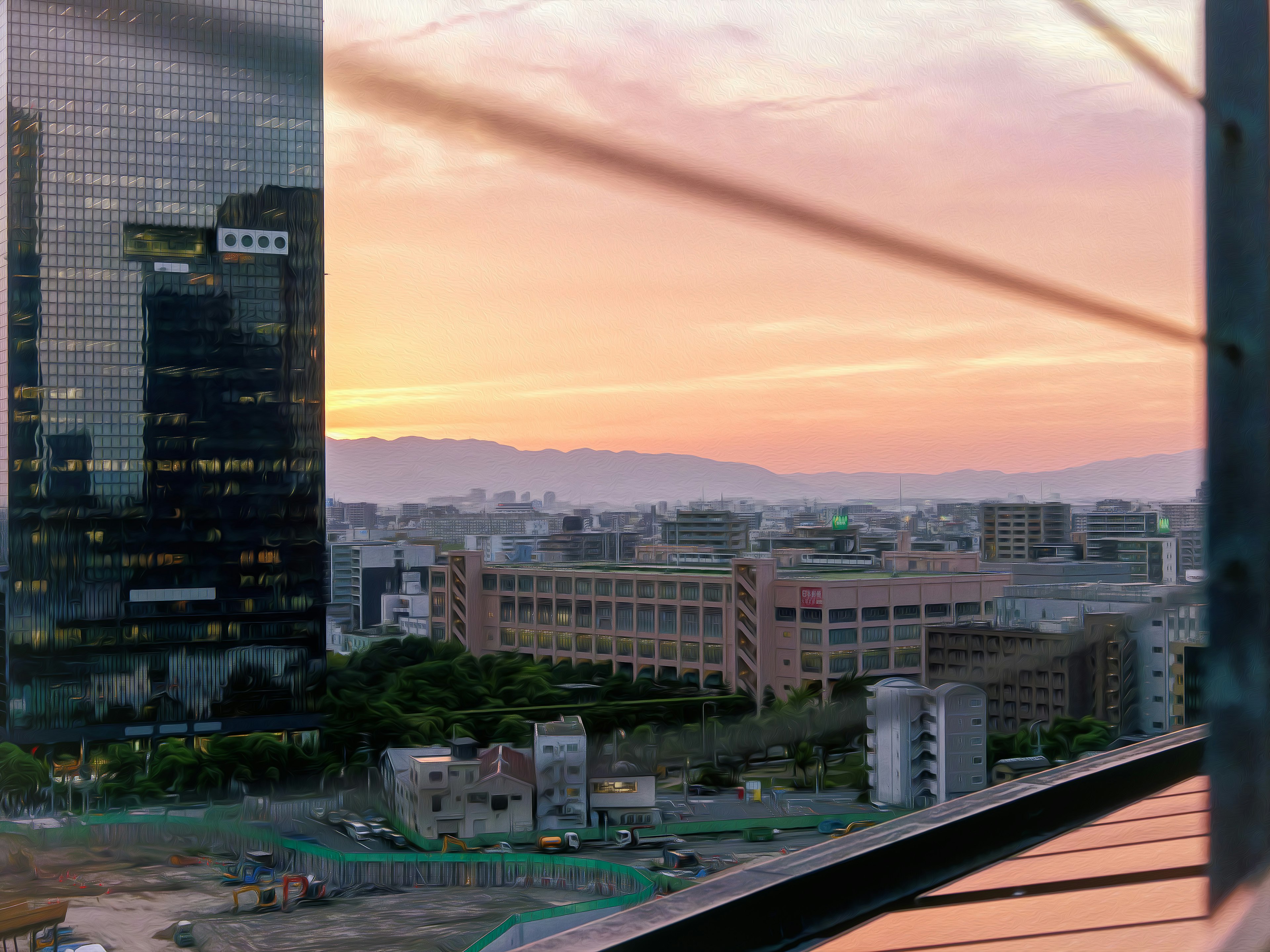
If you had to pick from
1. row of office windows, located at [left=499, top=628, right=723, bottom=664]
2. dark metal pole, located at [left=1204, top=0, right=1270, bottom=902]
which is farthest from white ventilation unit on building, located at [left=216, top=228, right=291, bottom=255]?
dark metal pole, located at [left=1204, top=0, right=1270, bottom=902]

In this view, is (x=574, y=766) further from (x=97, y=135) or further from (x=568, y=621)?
(x=97, y=135)

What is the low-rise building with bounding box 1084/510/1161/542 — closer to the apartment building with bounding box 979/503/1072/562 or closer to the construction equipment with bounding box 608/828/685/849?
the apartment building with bounding box 979/503/1072/562

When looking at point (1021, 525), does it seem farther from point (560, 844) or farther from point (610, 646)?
point (560, 844)

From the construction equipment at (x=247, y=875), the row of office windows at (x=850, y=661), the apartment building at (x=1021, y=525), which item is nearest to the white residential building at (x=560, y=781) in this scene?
the construction equipment at (x=247, y=875)

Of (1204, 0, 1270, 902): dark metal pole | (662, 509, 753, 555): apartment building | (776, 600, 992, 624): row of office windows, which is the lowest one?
(776, 600, 992, 624): row of office windows

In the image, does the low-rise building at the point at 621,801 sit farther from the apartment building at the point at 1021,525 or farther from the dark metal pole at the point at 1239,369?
the apartment building at the point at 1021,525

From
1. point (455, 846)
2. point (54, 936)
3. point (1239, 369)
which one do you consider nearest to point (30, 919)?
point (54, 936)
